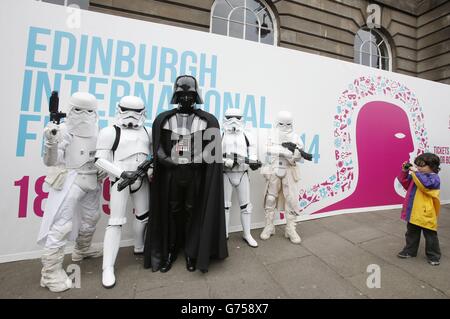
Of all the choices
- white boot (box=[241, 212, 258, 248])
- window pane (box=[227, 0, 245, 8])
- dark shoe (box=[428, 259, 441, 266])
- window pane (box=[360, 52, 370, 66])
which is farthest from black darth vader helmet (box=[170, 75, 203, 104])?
window pane (box=[360, 52, 370, 66])

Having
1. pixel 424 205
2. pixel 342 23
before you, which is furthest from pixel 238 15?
pixel 424 205

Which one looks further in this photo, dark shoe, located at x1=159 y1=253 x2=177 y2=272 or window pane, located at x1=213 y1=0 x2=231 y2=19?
window pane, located at x1=213 y1=0 x2=231 y2=19

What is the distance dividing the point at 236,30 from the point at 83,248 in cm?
648

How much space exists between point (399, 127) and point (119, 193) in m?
5.36

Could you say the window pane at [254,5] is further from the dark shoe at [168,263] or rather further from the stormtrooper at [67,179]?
the dark shoe at [168,263]

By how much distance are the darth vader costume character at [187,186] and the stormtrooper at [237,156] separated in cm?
38

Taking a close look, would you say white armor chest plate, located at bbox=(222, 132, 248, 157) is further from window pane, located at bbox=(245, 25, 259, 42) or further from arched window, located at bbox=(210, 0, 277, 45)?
window pane, located at bbox=(245, 25, 259, 42)

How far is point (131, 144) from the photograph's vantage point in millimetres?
2121

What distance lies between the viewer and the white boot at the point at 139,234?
2352 millimetres

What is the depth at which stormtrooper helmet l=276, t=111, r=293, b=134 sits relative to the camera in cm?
289

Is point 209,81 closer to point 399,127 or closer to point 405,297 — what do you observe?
point 405,297

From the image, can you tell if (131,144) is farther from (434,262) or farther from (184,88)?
(434,262)

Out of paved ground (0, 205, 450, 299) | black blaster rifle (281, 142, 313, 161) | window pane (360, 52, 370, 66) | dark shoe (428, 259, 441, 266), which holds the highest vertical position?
window pane (360, 52, 370, 66)

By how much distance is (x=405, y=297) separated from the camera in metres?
1.87
